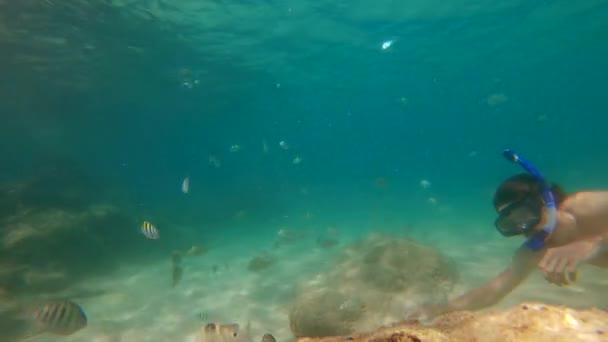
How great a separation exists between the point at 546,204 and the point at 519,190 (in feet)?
0.91

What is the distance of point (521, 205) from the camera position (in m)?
3.68

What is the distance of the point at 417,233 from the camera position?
2056 centimetres

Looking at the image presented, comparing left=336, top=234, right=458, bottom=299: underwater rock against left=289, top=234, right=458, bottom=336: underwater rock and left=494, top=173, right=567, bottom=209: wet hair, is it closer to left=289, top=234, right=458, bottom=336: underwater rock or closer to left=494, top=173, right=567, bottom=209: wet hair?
left=289, top=234, right=458, bottom=336: underwater rock

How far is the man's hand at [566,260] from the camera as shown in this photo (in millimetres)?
3385

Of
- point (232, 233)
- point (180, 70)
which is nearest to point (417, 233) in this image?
point (232, 233)

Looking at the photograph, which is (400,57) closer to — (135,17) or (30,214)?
(135,17)

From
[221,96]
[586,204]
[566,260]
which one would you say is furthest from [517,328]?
[221,96]

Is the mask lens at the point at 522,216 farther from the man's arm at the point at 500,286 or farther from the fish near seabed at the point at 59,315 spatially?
the fish near seabed at the point at 59,315

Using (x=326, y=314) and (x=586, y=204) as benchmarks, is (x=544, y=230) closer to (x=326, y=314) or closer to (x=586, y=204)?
(x=586, y=204)

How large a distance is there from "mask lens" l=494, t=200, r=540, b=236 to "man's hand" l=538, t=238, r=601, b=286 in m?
0.35

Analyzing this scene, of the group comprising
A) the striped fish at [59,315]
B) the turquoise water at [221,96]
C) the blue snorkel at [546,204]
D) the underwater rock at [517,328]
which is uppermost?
the turquoise water at [221,96]

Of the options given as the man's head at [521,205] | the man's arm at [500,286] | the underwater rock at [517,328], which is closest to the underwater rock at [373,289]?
the man's arm at [500,286]

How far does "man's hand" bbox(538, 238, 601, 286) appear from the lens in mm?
3385

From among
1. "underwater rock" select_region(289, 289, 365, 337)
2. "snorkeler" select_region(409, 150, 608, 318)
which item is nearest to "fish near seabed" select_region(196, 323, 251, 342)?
"snorkeler" select_region(409, 150, 608, 318)
